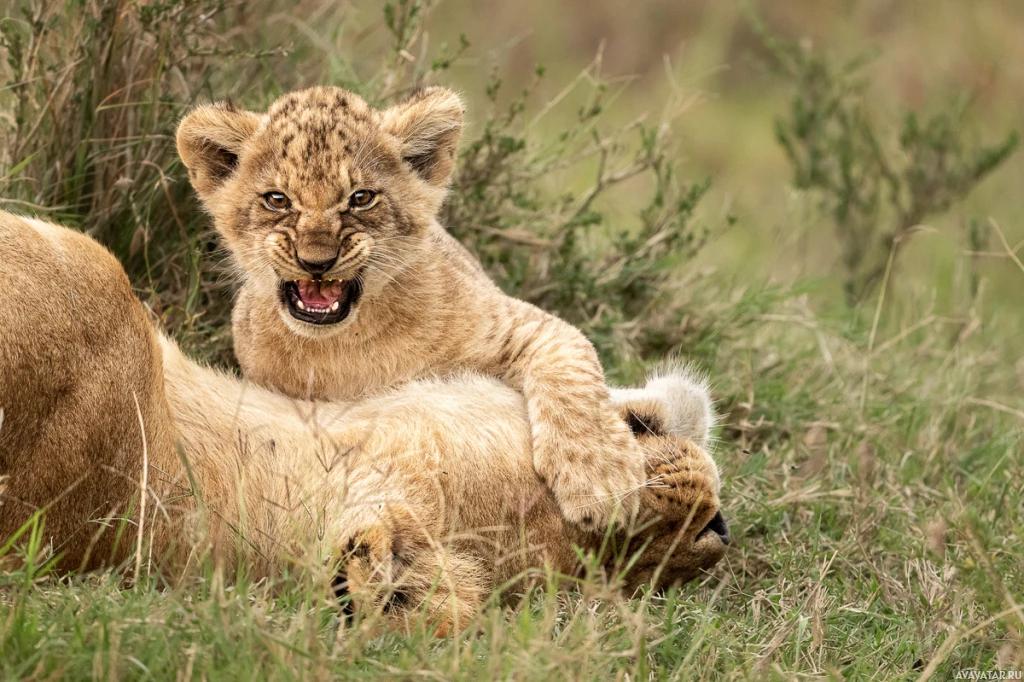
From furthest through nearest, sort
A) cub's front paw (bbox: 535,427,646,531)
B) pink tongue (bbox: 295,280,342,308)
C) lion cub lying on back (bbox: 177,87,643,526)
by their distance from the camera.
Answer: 1. pink tongue (bbox: 295,280,342,308)
2. lion cub lying on back (bbox: 177,87,643,526)
3. cub's front paw (bbox: 535,427,646,531)

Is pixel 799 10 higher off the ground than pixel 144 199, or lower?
higher

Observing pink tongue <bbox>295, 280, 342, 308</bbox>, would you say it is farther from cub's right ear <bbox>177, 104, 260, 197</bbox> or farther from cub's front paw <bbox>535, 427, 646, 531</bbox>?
cub's front paw <bbox>535, 427, 646, 531</bbox>

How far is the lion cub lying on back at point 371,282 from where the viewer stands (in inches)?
134

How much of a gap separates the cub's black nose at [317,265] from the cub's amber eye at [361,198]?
0.27m

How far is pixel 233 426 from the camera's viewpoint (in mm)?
3287

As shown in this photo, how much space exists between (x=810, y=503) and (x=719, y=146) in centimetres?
643

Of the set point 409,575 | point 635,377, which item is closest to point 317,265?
point 409,575

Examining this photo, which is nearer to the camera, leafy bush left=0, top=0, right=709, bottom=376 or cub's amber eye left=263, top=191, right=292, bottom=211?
cub's amber eye left=263, top=191, right=292, bottom=211

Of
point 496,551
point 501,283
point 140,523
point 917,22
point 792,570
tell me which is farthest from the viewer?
point 917,22

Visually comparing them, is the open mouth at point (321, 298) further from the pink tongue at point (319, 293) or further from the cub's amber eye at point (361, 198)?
the cub's amber eye at point (361, 198)

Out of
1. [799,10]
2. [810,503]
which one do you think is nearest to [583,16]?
[799,10]

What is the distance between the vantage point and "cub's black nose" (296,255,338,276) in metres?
3.35

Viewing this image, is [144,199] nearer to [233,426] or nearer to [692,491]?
[233,426]

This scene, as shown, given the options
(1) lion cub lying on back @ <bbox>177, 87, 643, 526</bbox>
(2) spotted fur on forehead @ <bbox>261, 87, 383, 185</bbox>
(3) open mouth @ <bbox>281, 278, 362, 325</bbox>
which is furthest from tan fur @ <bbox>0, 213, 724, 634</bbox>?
(2) spotted fur on forehead @ <bbox>261, 87, 383, 185</bbox>
